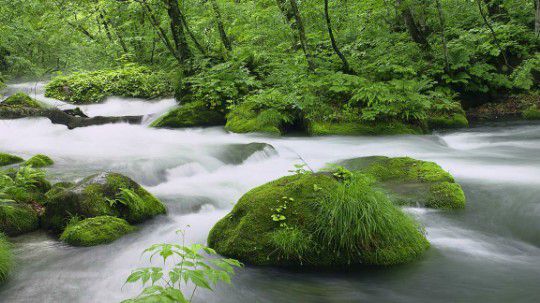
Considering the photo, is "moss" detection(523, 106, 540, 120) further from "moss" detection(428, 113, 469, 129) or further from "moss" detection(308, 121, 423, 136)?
"moss" detection(308, 121, 423, 136)

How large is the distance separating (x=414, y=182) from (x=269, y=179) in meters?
2.30

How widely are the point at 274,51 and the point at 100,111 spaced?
585 centimetres

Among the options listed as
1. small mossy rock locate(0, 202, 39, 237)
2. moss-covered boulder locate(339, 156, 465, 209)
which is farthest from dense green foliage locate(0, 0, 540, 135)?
small mossy rock locate(0, 202, 39, 237)

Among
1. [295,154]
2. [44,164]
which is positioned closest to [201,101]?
[295,154]

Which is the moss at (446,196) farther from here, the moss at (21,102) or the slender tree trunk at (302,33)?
the moss at (21,102)

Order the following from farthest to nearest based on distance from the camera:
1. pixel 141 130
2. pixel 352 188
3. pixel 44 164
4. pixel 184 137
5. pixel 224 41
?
pixel 224 41 → pixel 141 130 → pixel 184 137 → pixel 44 164 → pixel 352 188

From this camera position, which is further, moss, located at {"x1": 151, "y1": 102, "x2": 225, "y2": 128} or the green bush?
the green bush

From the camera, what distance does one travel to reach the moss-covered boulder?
5.50m

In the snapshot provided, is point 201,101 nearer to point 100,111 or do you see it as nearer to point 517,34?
point 100,111

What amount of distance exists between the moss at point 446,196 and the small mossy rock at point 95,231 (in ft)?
12.5

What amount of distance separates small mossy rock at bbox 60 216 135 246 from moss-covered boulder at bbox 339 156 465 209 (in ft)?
11.1

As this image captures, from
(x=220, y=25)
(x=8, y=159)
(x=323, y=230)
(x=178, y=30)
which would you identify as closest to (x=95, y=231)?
(x=323, y=230)

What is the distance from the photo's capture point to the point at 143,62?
58.2ft

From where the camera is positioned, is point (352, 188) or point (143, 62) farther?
point (143, 62)
